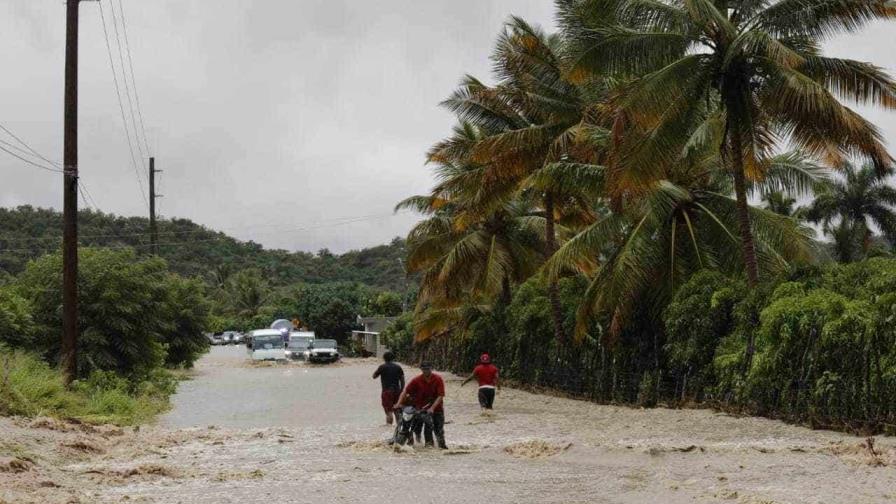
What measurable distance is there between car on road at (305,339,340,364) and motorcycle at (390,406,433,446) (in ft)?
141

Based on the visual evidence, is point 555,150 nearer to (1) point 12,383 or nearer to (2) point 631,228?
(2) point 631,228

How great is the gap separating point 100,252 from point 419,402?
47.1 ft

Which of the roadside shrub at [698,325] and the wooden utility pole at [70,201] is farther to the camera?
the wooden utility pole at [70,201]

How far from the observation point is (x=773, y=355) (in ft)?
58.2

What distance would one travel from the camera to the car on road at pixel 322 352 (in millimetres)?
58531

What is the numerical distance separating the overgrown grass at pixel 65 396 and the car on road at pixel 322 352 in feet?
103

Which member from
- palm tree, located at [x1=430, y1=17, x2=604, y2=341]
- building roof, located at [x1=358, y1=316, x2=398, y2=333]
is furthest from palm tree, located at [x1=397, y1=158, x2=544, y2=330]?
building roof, located at [x1=358, y1=316, x2=398, y2=333]

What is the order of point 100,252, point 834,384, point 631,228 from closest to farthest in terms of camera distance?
point 834,384, point 631,228, point 100,252

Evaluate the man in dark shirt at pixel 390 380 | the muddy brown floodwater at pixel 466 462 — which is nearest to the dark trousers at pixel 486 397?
the muddy brown floodwater at pixel 466 462

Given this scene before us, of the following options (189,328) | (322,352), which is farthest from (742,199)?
(322,352)

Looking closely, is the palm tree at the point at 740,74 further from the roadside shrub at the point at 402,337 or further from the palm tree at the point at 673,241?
the roadside shrub at the point at 402,337

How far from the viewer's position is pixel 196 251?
120000 mm

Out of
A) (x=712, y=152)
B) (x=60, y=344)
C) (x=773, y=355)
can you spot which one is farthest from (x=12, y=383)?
(x=712, y=152)

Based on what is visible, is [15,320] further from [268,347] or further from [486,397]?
[268,347]
